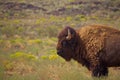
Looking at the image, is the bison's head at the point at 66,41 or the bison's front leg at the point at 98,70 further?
the bison's head at the point at 66,41

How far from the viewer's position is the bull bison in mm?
10133

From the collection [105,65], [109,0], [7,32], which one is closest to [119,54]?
[105,65]

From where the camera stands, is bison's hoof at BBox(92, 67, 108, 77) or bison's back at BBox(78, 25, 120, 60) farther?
bison's back at BBox(78, 25, 120, 60)

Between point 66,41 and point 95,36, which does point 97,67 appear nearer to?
point 95,36

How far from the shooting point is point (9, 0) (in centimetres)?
6119

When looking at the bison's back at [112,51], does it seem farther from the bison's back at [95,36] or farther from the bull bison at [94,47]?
the bison's back at [95,36]

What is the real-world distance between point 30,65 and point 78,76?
163 inches

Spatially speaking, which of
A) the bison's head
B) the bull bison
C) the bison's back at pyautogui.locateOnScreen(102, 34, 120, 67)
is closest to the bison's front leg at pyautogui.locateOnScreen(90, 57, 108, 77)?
the bull bison

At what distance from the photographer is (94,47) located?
1037 cm

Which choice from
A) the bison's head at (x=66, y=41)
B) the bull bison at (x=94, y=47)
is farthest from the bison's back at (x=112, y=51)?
the bison's head at (x=66, y=41)

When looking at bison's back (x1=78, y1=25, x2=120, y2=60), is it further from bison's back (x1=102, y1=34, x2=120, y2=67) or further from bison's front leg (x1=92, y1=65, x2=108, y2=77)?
bison's front leg (x1=92, y1=65, x2=108, y2=77)

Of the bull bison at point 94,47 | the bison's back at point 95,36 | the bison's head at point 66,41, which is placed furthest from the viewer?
the bison's head at point 66,41

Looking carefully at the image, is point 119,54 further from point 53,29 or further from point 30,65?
point 53,29

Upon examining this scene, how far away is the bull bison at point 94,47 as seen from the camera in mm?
10133
